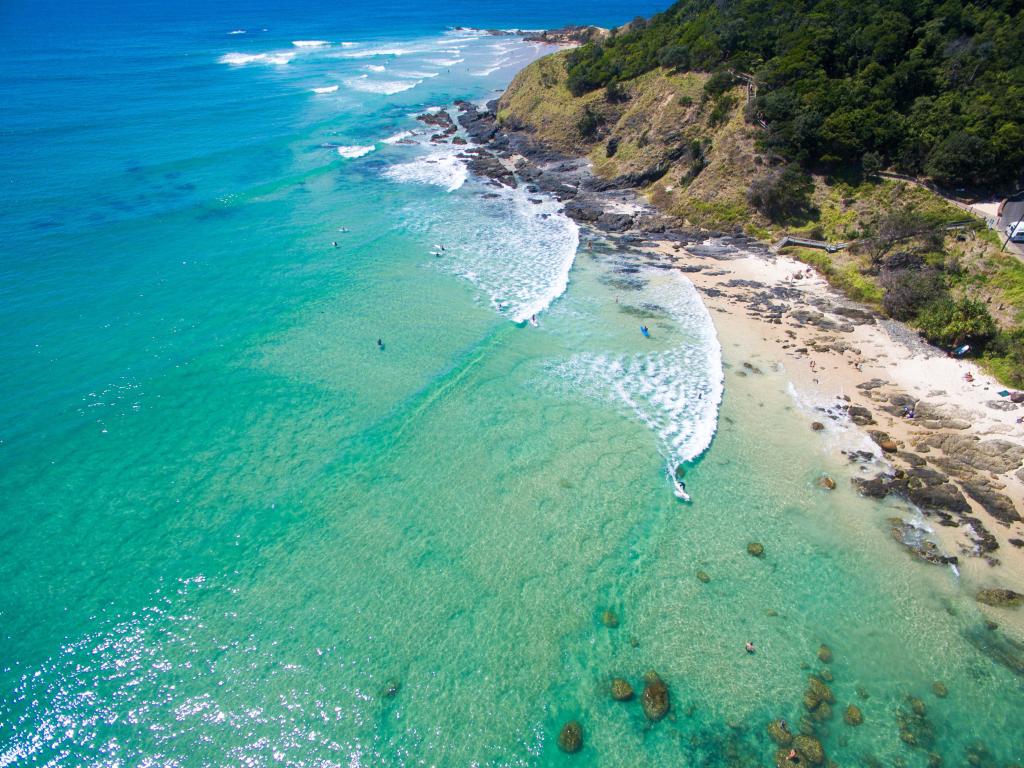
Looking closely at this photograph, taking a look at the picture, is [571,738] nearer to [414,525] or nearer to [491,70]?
[414,525]

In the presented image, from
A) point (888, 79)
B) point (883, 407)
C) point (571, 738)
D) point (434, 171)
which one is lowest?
point (571, 738)

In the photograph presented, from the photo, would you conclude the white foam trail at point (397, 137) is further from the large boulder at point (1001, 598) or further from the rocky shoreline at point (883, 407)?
the large boulder at point (1001, 598)

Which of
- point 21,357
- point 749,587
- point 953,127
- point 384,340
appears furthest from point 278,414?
point 953,127

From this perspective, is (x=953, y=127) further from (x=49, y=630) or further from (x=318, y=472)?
(x=49, y=630)

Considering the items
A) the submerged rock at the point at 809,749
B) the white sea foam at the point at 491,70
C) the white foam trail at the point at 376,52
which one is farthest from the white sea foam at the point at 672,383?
the white foam trail at the point at 376,52

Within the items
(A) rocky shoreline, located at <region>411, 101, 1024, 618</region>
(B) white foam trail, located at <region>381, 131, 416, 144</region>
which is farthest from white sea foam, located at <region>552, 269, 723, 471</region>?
(B) white foam trail, located at <region>381, 131, 416, 144</region>

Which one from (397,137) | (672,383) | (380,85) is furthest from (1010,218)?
(380,85)

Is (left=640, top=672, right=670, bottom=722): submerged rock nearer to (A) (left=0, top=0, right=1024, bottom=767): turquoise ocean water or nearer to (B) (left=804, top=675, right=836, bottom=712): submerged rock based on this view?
(A) (left=0, top=0, right=1024, bottom=767): turquoise ocean water
